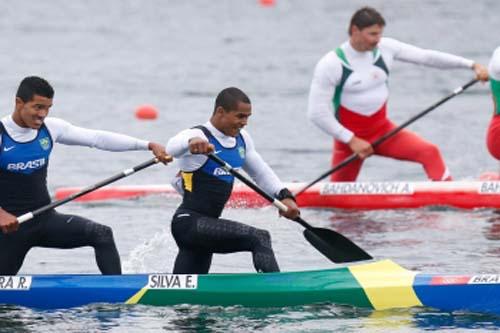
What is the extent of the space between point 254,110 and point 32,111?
13.9 metres

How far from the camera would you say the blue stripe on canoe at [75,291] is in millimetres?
11930

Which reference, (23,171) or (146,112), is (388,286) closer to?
(23,171)

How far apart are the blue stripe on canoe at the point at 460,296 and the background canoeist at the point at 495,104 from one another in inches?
164

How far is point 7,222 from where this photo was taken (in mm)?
11664

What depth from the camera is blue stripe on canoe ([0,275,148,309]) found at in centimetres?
1193

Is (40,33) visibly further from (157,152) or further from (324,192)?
(157,152)

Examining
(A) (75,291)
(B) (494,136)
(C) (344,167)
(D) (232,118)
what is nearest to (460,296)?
(D) (232,118)

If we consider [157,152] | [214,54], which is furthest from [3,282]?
[214,54]

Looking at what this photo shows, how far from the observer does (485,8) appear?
38125 mm

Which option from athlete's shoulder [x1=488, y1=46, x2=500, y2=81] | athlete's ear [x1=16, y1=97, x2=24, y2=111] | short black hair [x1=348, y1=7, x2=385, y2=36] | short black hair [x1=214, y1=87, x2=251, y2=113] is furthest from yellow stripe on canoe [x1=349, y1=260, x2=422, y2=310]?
short black hair [x1=348, y1=7, x2=385, y2=36]

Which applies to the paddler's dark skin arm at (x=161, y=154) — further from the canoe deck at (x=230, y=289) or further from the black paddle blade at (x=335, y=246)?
the black paddle blade at (x=335, y=246)

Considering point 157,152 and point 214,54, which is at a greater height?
point 214,54

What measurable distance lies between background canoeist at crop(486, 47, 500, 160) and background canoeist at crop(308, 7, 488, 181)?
280mm

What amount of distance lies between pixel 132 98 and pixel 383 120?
10986 millimetres
